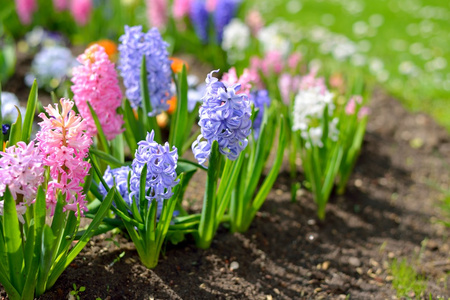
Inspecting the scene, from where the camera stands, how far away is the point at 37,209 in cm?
182

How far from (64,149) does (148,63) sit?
2.73 ft

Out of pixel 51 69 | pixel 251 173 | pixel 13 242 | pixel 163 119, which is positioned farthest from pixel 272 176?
pixel 51 69

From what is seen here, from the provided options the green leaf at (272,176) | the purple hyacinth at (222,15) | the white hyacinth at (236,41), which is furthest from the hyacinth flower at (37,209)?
the purple hyacinth at (222,15)

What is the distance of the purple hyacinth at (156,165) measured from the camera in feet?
6.35

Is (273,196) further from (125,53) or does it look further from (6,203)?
(6,203)

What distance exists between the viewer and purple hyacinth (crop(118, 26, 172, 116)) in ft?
8.25

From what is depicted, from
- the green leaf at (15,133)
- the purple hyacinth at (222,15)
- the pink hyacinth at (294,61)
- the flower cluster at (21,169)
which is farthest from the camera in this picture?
the purple hyacinth at (222,15)

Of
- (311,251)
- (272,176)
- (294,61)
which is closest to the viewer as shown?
(272,176)

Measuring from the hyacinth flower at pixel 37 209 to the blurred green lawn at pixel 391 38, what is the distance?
2722 mm

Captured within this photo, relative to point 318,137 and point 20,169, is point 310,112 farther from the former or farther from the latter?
point 20,169

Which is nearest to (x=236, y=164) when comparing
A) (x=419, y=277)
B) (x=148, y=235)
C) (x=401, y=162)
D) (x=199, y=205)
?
(x=148, y=235)

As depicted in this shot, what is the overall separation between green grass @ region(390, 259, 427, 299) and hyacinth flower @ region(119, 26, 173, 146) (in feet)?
4.59

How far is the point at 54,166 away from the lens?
188 centimetres

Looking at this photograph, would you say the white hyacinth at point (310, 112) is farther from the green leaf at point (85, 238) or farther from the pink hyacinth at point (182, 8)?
the pink hyacinth at point (182, 8)
